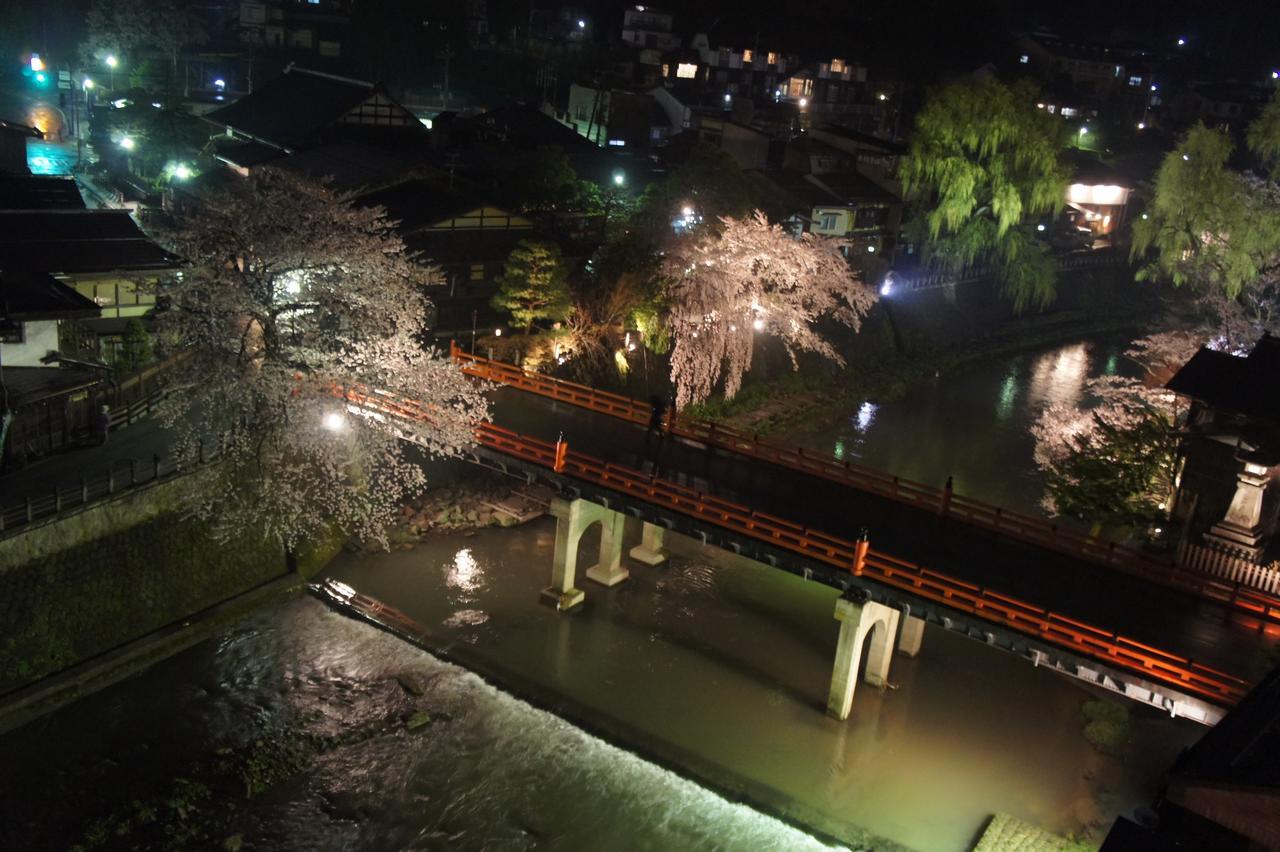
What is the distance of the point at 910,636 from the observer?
22.2 metres

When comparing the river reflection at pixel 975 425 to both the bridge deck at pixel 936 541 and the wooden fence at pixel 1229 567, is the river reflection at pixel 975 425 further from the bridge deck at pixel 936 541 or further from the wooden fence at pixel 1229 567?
the bridge deck at pixel 936 541

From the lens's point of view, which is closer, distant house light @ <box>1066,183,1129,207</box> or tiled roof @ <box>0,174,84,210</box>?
tiled roof @ <box>0,174,84,210</box>

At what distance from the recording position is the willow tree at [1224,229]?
3022cm

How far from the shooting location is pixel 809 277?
104 feet

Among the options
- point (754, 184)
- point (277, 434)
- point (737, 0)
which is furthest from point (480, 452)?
point (737, 0)

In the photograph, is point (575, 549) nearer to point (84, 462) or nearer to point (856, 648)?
point (856, 648)

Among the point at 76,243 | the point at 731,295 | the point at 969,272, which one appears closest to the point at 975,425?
the point at 731,295

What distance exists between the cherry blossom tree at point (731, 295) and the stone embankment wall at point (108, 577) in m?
13.5

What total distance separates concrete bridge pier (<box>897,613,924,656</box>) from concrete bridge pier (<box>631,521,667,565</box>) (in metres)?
6.15

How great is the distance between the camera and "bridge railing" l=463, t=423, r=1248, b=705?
16.2 m

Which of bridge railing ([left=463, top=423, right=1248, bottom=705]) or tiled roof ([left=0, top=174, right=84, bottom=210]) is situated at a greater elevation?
tiled roof ([left=0, top=174, right=84, bottom=210])

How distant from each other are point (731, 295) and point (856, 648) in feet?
44.5

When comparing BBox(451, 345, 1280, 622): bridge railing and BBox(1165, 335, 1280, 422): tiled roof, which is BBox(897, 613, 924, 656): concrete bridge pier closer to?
BBox(451, 345, 1280, 622): bridge railing

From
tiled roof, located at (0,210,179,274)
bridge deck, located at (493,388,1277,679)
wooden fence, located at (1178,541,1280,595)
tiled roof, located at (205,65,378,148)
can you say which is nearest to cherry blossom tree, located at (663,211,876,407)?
bridge deck, located at (493,388,1277,679)
